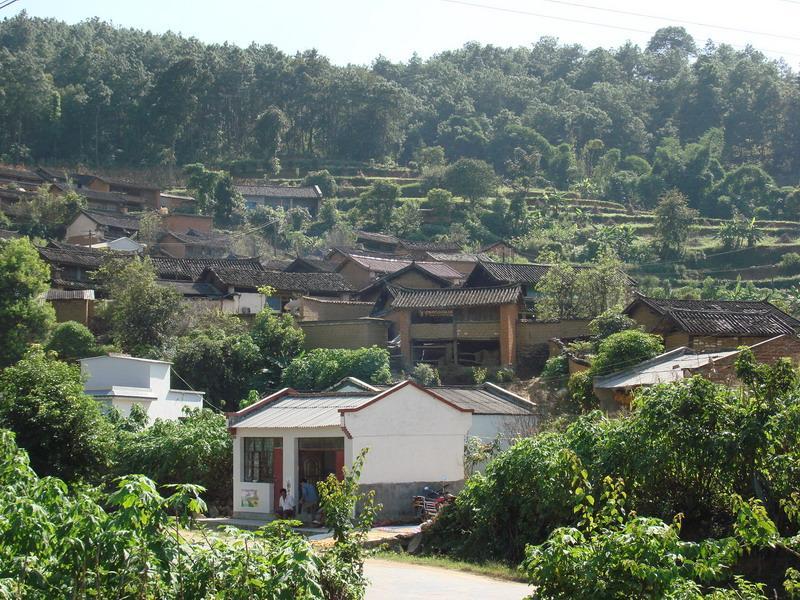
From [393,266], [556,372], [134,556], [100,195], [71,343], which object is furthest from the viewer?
[100,195]

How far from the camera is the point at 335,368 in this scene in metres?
38.7

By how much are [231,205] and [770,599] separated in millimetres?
60310

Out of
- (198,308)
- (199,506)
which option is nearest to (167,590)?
(199,506)

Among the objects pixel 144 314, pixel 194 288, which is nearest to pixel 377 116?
pixel 194 288

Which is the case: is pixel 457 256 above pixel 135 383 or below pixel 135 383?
above

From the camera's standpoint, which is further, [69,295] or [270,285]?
[270,285]

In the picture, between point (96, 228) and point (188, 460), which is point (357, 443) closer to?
point (188, 460)

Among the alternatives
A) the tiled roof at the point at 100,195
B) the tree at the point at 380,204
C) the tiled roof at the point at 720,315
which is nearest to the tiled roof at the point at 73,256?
the tiled roof at the point at 100,195

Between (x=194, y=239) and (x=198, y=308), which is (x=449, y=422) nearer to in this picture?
(x=198, y=308)

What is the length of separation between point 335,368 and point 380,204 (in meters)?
34.7

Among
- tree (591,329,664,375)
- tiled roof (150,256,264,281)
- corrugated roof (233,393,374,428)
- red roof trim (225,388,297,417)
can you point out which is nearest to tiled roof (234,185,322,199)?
tiled roof (150,256,264,281)

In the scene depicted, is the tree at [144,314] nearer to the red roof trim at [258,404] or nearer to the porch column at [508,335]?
the porch column at [508,335]

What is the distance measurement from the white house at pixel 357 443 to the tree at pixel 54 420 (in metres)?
3.48

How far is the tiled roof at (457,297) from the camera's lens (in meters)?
42.6
